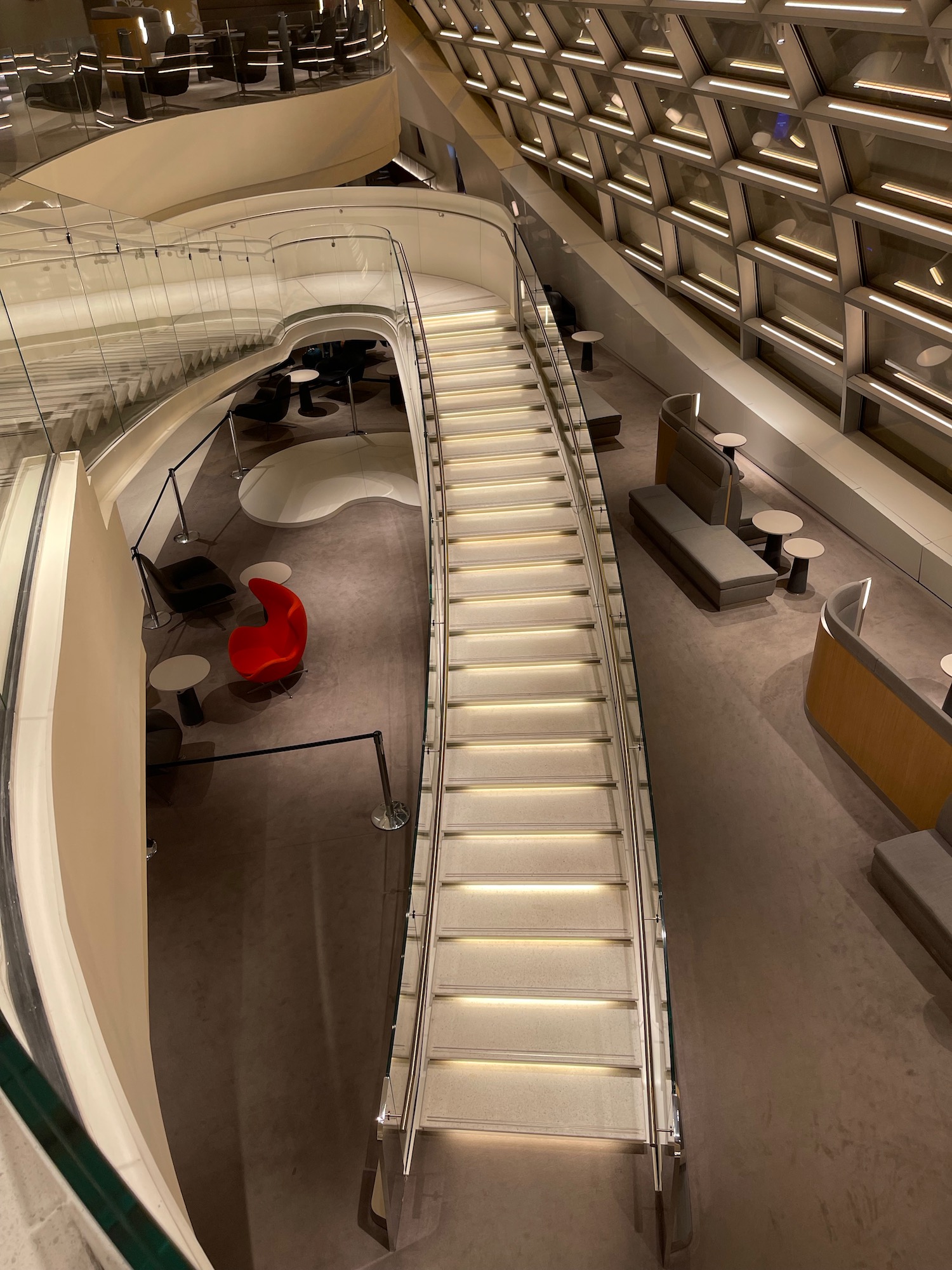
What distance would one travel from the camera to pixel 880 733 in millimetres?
→ 8008

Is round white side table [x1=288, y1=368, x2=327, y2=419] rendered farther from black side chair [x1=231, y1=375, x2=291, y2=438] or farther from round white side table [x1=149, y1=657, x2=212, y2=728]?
round white side table [x1=149, y1=657, x2=212, y2=728]

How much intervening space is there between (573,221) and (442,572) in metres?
13.1

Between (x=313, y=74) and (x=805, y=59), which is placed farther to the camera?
(x=313, y=74)

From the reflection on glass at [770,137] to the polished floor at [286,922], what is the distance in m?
7.11

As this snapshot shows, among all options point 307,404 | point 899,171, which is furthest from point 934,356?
point 307,404

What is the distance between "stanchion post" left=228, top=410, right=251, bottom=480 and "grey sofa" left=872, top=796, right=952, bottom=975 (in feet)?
39.6

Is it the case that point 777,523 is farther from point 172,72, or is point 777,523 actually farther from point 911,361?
point 172,72

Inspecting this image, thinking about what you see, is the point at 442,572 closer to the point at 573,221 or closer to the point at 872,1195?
the point at 872,1195

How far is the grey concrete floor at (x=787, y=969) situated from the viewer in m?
5.45

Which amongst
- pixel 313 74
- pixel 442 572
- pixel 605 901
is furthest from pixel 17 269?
pixel 313 74

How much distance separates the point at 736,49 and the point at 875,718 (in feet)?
27.8

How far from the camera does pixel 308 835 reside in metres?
8.55

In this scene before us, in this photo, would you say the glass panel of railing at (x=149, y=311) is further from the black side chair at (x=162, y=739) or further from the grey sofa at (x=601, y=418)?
the grey sofa at (x=601, y=418)

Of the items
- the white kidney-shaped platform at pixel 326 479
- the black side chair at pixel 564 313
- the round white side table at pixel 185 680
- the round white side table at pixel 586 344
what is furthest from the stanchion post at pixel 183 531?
the black side chair at pixel 564 313
